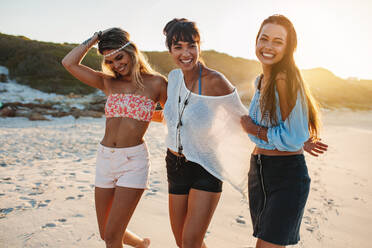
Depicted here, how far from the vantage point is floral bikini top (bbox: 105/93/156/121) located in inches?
96.6

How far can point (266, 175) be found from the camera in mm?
1985

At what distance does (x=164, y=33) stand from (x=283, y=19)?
98cm

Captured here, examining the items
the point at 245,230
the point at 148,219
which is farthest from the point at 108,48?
the point at 245,230

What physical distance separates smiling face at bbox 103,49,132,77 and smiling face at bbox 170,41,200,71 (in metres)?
0.50

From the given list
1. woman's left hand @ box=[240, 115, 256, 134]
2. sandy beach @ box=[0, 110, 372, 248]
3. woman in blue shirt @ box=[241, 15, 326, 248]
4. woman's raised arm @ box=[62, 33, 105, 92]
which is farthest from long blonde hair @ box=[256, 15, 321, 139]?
sandy beach @ box=[0, 110, 372, 248]

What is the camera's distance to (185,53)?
2.25 meters

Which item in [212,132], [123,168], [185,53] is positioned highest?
[185,53]

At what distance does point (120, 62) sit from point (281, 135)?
1.59 metres

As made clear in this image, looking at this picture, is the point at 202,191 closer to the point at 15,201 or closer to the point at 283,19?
the point at 283,19

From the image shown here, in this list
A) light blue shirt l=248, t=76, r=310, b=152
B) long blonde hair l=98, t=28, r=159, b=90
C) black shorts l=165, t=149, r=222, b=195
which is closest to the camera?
light blue shirt l=248, t=76, r=310, b=152

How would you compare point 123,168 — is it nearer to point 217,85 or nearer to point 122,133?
point 122,133

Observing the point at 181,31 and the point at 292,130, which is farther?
the point at 181,31

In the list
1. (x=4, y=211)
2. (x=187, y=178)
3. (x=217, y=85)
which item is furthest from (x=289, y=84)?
(x=4, y=211)

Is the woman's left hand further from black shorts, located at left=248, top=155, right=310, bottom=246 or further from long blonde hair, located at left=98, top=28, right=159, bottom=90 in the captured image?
long blonde hair, located at left=98, top=28, right=159, bottom=90
